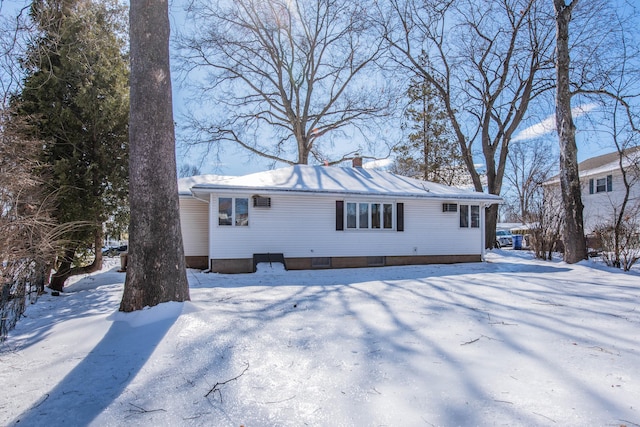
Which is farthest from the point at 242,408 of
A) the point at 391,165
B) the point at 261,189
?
the point at 391,165

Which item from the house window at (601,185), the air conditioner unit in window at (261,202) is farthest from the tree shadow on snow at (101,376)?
the house window at (601,185)

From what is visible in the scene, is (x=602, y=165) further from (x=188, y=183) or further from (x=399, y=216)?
(x=188, y=183)

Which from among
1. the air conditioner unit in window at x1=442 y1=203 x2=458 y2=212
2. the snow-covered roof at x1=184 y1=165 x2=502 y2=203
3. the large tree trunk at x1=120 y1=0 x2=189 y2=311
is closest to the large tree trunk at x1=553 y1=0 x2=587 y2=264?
the snow-covered roof at x1=184 y1=165 x2=502 y2=203

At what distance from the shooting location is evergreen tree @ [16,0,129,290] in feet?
25.7

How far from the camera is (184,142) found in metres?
19.8

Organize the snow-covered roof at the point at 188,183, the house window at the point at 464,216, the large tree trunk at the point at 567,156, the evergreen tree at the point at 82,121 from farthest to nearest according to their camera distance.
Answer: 1. the house window at the point at 464,216
2. the snow-covered roof at the point at 188,183
3. the large tree trunk at the point at 567,156
4. the evergreen tree at the point at 82,121

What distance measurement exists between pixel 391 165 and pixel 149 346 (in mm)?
22124

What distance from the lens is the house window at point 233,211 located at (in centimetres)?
1041

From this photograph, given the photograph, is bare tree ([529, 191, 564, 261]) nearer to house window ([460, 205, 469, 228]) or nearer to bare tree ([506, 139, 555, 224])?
house window ([460, 205, 469, 228])

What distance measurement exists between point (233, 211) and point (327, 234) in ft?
10.0

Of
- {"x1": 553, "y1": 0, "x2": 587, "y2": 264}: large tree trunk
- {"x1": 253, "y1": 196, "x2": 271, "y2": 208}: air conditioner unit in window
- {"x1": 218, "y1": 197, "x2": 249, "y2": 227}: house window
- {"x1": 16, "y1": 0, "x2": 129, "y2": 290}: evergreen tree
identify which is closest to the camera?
{"x1": 16, "y1": 0, "x2": 129, "y2": 290}: evergreen tree

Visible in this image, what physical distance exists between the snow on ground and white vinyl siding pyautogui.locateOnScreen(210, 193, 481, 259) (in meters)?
5.75

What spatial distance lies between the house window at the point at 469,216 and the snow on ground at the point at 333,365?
7.94 meters

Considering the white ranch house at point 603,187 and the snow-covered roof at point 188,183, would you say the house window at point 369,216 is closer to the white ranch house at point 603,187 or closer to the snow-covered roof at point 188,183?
the snow-covered roof at point 188,183
